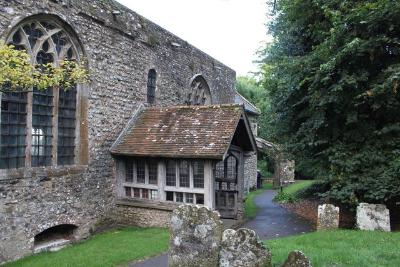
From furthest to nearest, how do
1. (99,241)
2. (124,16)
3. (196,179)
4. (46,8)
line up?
(124,16) < (196,179) < (99,241) < (46,8)

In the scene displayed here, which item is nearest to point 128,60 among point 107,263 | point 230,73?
point 107,263

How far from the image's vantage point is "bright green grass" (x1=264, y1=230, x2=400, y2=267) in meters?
7.28

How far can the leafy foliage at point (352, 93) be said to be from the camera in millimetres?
11258

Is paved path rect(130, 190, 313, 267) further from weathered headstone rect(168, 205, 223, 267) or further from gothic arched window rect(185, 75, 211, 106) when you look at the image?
gothic arched window rect(185, 75, 211, 106)

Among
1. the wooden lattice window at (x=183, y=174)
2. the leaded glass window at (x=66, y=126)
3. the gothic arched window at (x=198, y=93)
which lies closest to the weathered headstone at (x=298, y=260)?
the wooden lattice window at (x=183, y=174)

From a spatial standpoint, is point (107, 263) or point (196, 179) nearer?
point (107, 263)

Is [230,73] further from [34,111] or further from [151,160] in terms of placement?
[34,111]

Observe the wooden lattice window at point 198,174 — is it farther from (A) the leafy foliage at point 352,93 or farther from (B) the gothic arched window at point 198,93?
(B) the gothic arched window at point 198,93

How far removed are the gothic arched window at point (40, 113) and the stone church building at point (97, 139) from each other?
0.09 feet

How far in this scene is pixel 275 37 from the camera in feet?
57.8

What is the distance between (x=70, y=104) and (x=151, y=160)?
320 cm

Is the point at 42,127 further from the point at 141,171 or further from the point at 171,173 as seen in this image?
the point at 171,173

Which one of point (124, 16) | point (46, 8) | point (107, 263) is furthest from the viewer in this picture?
point (124, 16)

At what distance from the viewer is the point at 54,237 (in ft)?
38.6
